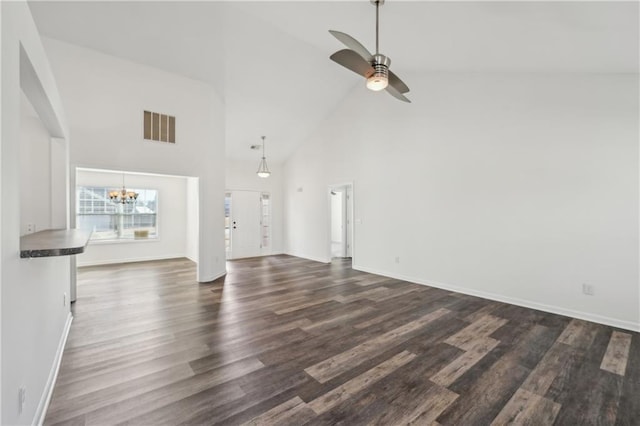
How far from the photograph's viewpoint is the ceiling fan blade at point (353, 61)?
2.59m

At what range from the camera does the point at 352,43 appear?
2.46 metres

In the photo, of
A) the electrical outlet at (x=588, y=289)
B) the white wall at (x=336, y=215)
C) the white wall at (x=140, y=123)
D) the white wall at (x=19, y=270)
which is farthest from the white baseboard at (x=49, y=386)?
the white wall at (x=336, y=215)

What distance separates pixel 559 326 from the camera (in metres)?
3.42

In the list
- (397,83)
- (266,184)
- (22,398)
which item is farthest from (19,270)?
(266,184)

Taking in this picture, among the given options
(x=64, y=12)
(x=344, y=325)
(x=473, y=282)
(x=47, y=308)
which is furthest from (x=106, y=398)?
(x=473, y=282)

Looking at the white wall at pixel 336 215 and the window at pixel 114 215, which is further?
the white wall at pixel 336 215

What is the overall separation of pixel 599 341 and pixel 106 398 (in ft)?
15.3

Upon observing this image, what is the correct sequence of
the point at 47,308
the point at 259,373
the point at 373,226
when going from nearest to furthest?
the point at 47,308
the point at 259,373
the point at 373,226

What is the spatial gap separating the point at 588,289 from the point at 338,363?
345cm

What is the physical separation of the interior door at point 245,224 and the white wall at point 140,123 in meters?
2.46

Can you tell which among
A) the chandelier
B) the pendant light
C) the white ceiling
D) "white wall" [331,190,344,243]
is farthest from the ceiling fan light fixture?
"white wall" [331,190,344,243]

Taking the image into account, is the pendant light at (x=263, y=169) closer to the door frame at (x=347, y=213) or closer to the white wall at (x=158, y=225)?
the door frame at (x=347, y=213)

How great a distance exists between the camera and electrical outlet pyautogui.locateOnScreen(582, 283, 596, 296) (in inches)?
141

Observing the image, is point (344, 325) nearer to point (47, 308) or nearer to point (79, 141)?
point (47, 308)
